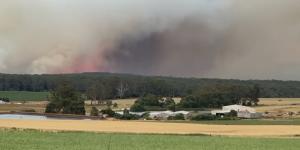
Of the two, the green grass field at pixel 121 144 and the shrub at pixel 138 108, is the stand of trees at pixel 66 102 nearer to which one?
Answer: the shrub at pixel 138 108

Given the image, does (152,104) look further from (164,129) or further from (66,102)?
(164,129)

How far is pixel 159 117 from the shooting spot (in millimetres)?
140500

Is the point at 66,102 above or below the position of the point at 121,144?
above

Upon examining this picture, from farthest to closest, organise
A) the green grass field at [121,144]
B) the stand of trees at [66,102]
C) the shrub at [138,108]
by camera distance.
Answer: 1. the shrub at [138,108]
2. the stand of trees at [66,102]
3. the green grass field at [121,144]

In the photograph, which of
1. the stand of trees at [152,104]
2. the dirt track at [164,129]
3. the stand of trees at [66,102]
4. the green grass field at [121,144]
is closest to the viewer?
the green grass field at [121,144]

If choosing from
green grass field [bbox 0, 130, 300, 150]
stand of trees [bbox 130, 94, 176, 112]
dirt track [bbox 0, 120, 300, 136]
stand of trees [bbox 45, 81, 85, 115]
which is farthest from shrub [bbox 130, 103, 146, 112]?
green grass field [bbox 0, 130, 300, 150]

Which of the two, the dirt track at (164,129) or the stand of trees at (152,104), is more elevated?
the stand of trees at (152,104)

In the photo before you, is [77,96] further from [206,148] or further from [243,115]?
[206,148]

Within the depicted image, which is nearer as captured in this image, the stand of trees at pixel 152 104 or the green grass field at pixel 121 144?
the green grass field at pixel 121 144

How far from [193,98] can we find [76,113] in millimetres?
53129

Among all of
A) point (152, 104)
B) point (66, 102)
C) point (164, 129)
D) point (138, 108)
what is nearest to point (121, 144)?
point (164, 129)

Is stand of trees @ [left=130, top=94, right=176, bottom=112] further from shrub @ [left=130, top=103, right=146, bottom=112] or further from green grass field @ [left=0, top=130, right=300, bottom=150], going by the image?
green grass field @ [left=0, top=130, right=300, bottom=150]

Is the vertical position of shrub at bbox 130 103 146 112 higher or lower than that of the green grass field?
higher

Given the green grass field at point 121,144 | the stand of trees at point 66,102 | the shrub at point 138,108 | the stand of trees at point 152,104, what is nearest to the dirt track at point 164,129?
the green grass field at point 121,144
